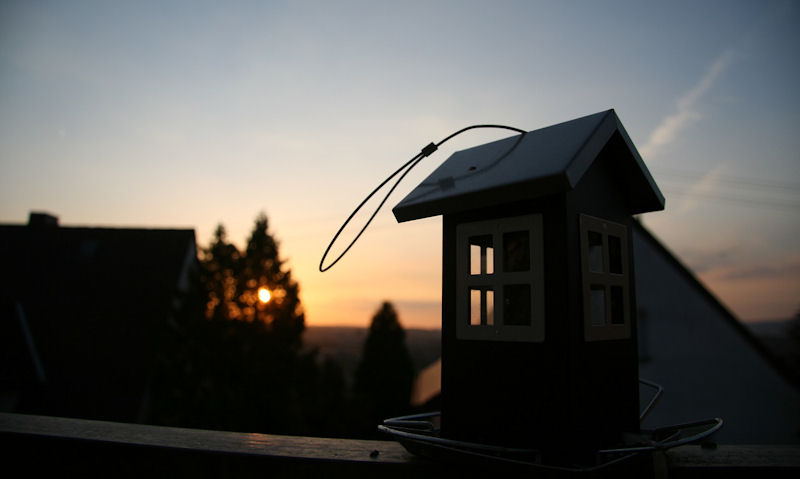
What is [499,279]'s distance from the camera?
1.35 m

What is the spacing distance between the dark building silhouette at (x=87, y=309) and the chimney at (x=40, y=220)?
30 mm

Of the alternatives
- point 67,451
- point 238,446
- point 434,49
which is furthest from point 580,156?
point 434,49

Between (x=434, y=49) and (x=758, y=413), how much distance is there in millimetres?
10106

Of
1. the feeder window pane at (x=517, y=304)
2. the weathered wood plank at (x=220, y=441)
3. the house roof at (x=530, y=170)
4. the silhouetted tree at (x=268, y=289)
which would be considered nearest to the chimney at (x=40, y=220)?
the silhouetted tree at (x=268, y=289)

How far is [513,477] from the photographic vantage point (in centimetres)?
108

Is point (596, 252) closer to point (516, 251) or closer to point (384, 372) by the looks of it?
point (516, 251)

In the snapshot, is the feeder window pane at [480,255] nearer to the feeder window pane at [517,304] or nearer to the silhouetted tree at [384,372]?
the feeder window pane at [517,304]

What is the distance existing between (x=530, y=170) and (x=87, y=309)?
1732cm

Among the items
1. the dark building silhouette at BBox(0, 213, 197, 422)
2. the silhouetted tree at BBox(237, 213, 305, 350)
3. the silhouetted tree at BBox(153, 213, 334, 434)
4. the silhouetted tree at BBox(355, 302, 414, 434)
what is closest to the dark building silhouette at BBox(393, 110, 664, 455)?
the dark building silhouette at BBox(0, 213, 197, 422)

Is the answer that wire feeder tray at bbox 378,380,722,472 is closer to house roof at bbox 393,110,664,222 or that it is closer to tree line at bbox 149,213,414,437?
house roof at bbox 393,110,664,222

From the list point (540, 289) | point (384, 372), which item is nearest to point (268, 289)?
point (384, 372)

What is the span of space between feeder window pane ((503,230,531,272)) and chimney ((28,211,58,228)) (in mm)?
20610

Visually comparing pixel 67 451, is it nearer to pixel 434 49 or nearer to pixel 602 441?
pixel 602 441

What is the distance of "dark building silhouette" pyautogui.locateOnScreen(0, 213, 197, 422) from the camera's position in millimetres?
13062
